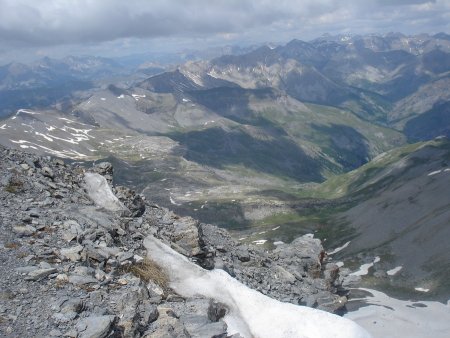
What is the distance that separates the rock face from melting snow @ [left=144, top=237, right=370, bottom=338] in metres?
0.82

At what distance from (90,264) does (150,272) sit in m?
3.34

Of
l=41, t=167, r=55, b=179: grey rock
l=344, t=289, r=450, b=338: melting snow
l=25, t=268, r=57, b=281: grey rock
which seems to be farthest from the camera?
l=344, t=289, r=450, b=338: melting snow

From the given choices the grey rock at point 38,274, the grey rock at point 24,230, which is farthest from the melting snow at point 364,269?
the grey rock at point 38,274

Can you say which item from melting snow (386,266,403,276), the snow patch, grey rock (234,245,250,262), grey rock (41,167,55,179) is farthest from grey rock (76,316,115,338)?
melting snow (386,266,403,276)

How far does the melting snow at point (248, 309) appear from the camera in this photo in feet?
70.7

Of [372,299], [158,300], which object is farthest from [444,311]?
[158,300]

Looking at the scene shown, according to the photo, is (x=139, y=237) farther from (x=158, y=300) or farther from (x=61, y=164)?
(x=61, y=164)

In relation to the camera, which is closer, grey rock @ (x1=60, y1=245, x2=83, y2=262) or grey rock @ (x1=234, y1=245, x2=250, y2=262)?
grey rock @ (x1=60, y1=245, x2=83, y2=262)

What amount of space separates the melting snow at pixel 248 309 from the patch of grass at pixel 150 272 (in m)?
0.46

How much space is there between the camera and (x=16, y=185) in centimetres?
2675

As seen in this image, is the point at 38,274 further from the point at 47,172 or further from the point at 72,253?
the point at 47,172

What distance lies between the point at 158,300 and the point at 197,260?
7.92m

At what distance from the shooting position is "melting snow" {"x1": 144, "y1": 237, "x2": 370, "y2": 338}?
70.7 ft

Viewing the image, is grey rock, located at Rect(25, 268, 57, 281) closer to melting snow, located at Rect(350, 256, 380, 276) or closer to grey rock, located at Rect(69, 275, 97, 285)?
grey rock, located at Rect(69, 275, 97, 285)
